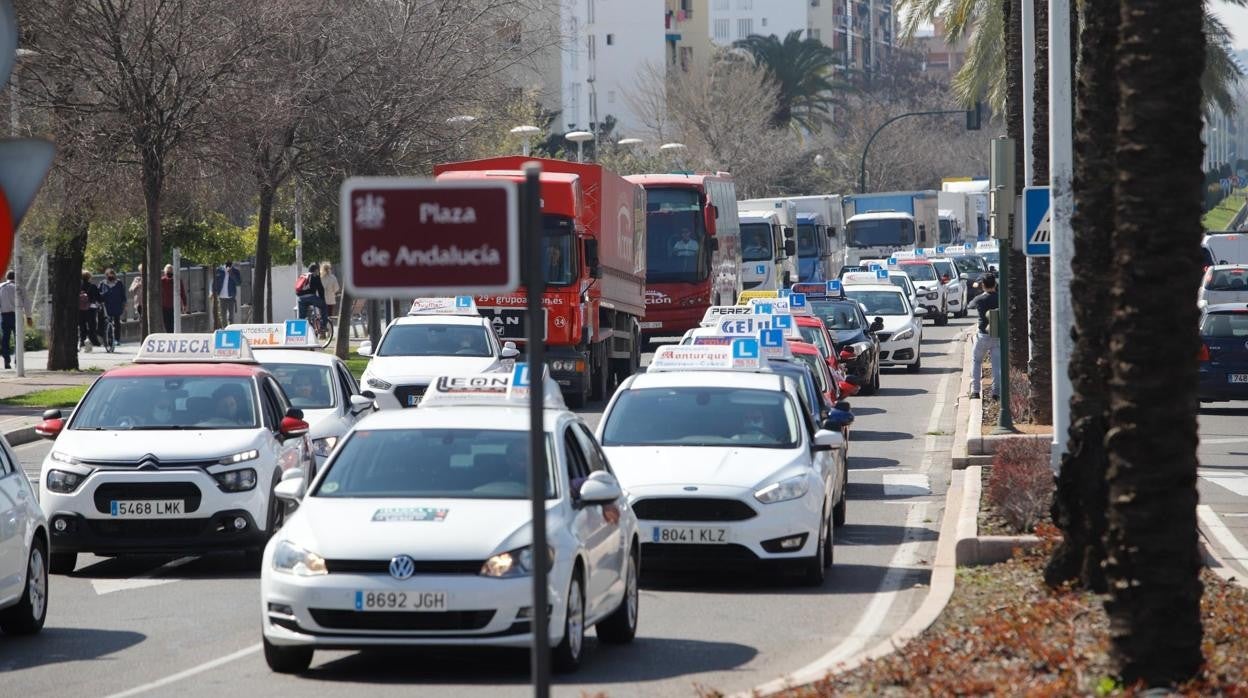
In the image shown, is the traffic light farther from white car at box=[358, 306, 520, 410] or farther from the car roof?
the car roof

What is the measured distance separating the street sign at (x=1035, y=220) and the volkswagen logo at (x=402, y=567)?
10754 mm

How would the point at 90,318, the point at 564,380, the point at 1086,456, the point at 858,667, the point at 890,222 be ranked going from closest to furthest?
the point at 858,667
the point at 1086,456
the point at 564,380
the point at 90,318
the point at 890,222

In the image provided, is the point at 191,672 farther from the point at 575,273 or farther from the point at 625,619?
the point at 575,273

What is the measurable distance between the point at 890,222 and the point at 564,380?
38.6 m

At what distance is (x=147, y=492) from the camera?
47.5ft

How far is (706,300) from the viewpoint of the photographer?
40875mm

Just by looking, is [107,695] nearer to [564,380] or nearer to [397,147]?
[564,380]

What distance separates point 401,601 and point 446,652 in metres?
1.05

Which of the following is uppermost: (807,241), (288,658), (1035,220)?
(807,241)

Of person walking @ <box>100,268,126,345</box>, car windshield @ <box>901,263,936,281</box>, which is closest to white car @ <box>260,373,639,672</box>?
person walking @ <box>100,268,126,345</box>

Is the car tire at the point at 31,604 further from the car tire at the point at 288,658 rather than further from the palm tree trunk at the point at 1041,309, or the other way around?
the palm tree trunk at the point at 1041,309

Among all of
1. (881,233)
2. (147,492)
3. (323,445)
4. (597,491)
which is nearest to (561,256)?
A: (323,445)

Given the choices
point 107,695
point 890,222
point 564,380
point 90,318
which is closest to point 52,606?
point 107,695

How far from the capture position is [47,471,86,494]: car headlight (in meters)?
14.5
